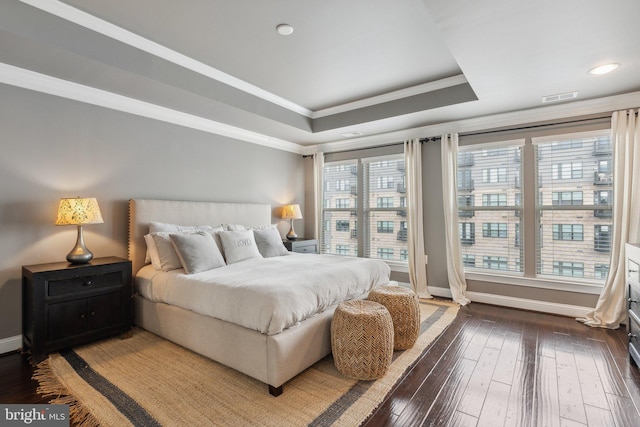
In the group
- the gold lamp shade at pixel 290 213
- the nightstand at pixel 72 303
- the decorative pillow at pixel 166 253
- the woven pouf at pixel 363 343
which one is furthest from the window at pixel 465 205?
the nightstand at pixel 72 303

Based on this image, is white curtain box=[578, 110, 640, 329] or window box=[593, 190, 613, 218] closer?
white curtain box=[578, 110, 640, 329]

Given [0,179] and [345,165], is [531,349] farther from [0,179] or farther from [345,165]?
[0,179]

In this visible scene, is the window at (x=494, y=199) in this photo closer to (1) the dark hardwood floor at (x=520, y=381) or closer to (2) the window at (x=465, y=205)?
(2) the window at (x=465, y=205)

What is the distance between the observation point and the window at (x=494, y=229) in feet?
13.3

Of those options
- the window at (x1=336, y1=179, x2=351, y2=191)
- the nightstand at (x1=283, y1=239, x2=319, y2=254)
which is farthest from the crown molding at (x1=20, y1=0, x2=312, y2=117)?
the nightstand at (x1=283, y1=239, x2=319, y2=254)

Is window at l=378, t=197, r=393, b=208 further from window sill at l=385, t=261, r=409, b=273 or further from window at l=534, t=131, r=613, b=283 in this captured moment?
window at l=534, t=131, r=613, b=283

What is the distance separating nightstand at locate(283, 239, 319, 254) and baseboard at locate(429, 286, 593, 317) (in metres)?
2.05

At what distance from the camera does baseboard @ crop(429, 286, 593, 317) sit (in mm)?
3532

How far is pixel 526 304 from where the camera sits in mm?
3820

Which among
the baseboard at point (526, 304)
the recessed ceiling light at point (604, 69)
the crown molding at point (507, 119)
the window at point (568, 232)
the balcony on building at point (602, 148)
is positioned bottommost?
the baseboard at point (526, 304)

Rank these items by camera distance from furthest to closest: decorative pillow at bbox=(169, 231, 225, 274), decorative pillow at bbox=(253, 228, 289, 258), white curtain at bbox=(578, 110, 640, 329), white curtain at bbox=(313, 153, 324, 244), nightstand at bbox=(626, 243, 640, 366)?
1. white curtain at bbox=(313, 153, 324, 244)
2. decorative pillow at bbox=(253, 228, 289, 258)
3. white curtain at bbox=(578, 110, 640, 329)
4. decorative pillow at bbox=(169, 231, 225, 274)
5. nightstand at bbox=(626, 243, 640, 366)

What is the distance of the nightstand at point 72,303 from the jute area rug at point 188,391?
0.52 feet

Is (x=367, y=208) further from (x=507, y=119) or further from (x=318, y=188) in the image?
(x=507, y=119)

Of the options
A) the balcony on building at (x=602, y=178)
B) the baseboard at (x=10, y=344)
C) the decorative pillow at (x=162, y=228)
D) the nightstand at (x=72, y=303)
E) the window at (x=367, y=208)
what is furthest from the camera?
the window at (x=367, y=208)
